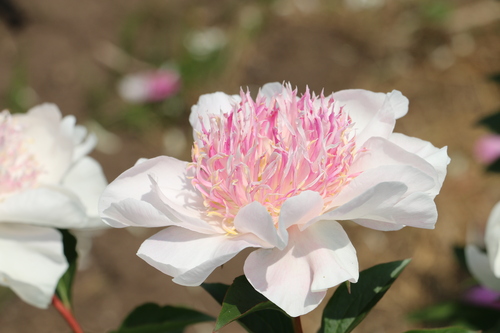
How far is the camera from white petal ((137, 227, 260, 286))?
1.94ft

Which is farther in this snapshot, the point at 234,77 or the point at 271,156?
the point at 234,77

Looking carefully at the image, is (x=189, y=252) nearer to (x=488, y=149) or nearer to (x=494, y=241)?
(x=494, y=241)

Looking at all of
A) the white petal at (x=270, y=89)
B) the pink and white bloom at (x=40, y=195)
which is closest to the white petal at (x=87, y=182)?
the pink and white bloom at (x=40, y=195)

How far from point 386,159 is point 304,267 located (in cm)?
17

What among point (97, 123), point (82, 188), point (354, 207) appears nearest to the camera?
point (354, 207)

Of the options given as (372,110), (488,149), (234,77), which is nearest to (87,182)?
(372,110)

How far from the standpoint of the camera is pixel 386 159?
2.24ft

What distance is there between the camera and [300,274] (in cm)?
63

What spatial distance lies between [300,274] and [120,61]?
9.50 feet

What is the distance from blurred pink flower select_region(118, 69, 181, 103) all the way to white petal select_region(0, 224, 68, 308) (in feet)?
7.16

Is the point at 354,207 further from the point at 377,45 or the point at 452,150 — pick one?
the point at 377,45

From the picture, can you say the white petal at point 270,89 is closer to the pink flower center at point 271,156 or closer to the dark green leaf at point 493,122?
the pink flower center at point 271,156

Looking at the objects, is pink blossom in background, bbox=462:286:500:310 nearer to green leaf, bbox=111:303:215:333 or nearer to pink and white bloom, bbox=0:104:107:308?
green leaf, bbox=111:303:215:333

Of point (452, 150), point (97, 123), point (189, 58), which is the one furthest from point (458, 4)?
point (97, 123)
